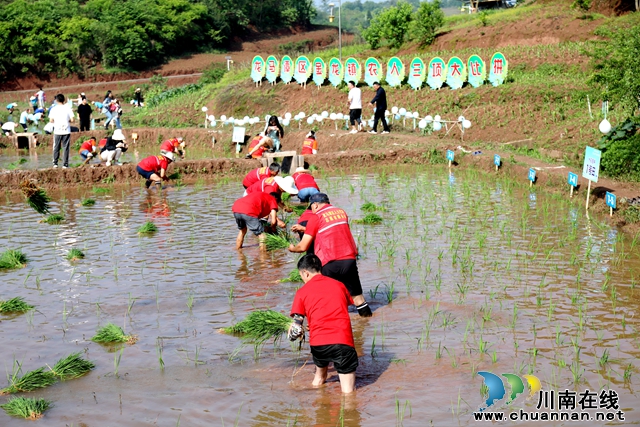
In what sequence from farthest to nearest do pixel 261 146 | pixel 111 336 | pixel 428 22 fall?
pixel 428 22, pixel 261 146, pixel 111 336

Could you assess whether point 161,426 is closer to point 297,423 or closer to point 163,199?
point 297,423

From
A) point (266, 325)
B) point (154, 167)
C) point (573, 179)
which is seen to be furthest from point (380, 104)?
point (266, 325)

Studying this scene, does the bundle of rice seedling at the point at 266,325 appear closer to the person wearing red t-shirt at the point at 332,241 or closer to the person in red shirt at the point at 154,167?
the person wearing red t-shirt at the point at 332,241

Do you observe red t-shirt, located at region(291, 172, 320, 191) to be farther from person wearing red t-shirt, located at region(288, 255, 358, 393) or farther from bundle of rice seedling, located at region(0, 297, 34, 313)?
person wearing red t-shirt, located at region(288, 255, 358, 393)

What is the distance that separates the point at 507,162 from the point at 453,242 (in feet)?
22.3

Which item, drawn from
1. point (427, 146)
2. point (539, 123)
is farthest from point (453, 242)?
point (539, 123)

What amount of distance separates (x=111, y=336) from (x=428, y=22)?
110 ft

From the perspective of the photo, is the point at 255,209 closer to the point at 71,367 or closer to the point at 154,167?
the point at 71,367

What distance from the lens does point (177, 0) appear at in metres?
63.2

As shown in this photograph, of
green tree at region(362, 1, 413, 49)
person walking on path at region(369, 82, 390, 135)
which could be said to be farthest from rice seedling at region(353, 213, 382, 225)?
green tree at region(362, 1, 413, 49)

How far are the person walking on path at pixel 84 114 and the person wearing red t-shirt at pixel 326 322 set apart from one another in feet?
76.8

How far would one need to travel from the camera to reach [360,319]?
29.2 ft

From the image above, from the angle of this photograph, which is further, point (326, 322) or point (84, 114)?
point (84, 114)

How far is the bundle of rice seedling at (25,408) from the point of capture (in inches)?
256
